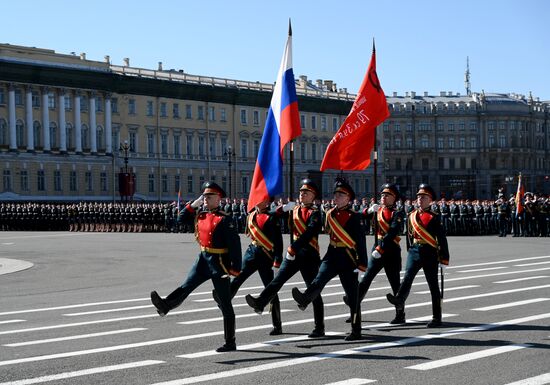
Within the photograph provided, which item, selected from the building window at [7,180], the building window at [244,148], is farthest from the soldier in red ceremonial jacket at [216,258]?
the building window at [244,148]

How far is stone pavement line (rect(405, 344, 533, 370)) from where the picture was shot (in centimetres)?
1041

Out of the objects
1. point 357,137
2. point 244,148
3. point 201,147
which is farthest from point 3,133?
point 357,137

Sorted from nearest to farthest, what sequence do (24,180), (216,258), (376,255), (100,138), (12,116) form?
(216,258)
(376,255)
(12,116)
(24,180)
(100,138)

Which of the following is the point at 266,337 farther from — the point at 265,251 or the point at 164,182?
the point at 164,182

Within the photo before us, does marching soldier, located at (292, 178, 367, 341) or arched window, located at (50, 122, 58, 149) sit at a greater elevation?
arched window, located at (50, 122, 58, 149)

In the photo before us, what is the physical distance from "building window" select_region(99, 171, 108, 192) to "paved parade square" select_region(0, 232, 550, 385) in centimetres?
6602

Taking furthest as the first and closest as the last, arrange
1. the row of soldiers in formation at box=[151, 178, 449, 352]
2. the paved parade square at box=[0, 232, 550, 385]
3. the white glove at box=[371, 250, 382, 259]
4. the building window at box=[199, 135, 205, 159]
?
the building window at box=[199, 135, 205, 159] < the white glove at box=[371, 250, 382, 259] < the row of soldiers in formation at box=[151, 178, 449, 352] < the paved parade square at box=[0, 232, 550, 385]

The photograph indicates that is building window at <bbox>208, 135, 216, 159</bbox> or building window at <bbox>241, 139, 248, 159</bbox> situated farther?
building window at <bbox>241, 139, 248, 159</bbox>

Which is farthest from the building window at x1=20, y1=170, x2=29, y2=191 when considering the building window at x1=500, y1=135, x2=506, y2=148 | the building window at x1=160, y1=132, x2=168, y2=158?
the building window at x1=500, y1=135, x2=506, y2=148

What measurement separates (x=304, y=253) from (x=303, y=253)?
0.01 meters

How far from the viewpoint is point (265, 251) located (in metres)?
12.9

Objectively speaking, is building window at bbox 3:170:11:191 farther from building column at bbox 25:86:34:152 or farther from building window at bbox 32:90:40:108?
building window at bbox 32:90:40:108

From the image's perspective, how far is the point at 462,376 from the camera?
9.86m

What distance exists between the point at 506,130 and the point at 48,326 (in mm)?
138715
